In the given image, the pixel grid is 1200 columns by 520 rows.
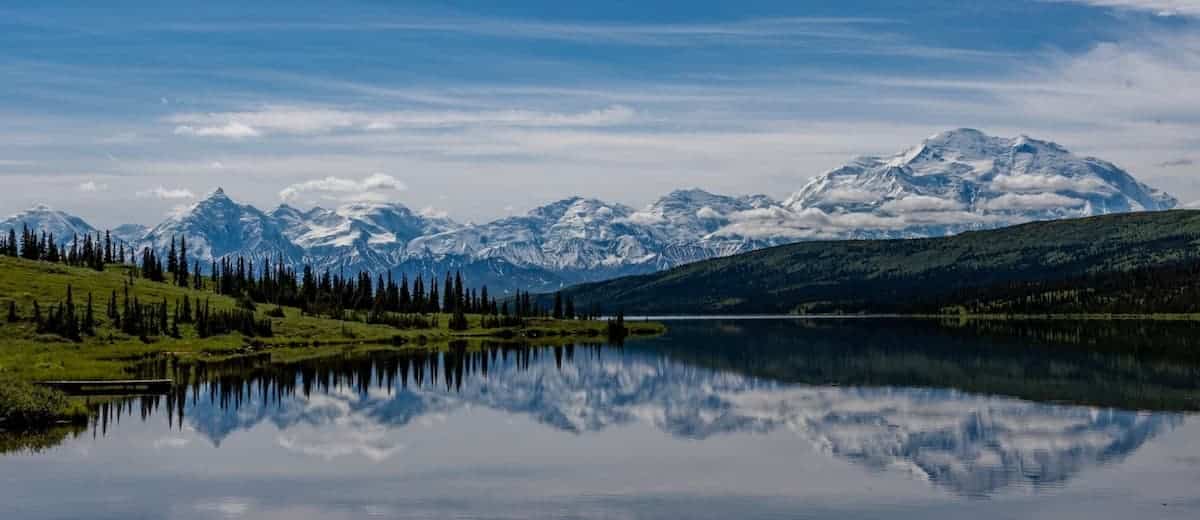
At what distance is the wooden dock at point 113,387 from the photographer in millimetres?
103938

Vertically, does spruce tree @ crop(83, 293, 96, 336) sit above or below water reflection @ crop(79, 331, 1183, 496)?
above

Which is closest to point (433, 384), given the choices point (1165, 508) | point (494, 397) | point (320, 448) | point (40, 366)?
point (494, 397)

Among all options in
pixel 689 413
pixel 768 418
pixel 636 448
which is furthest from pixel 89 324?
pixel 636 448

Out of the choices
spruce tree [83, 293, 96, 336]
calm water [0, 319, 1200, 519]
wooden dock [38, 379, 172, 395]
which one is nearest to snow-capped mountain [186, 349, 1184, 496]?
→ calm water [0, 319, 1200, 519]

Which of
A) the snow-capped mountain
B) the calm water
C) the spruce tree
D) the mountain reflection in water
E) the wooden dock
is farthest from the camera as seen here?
the spruce tree

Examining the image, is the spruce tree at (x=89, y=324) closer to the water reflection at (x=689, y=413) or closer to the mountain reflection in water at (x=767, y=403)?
the mountain reflection in water at (x=767, y=403)

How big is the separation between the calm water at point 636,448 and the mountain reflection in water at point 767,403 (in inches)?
13.7

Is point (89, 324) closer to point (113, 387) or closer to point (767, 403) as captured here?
point (113, 387)

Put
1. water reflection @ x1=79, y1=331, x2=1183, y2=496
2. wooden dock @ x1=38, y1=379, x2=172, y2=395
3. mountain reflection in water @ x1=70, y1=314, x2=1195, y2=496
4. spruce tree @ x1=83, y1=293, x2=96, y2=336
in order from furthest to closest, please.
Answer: spruce tree @ x1=83, y1=293, x2=96, y2=336 < wooden dock @ x1=38, y1=379, x2=172, y2=395 < mountain reflection in water @ x1=70, y1=314, x2=1195, y2=496 < water reflection @ x1=79, y1=331, x2=1183, y2=496

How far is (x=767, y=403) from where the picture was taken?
3927 inches

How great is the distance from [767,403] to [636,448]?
28.6 m

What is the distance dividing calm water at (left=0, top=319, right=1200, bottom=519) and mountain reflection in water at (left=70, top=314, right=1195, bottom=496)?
1.14 ft

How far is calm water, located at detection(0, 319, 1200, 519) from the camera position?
53.8m

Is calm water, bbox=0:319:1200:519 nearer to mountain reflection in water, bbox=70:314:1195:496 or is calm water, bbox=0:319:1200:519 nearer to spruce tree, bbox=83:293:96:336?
mountain reflection in water, bbox=70:314:1195:496
